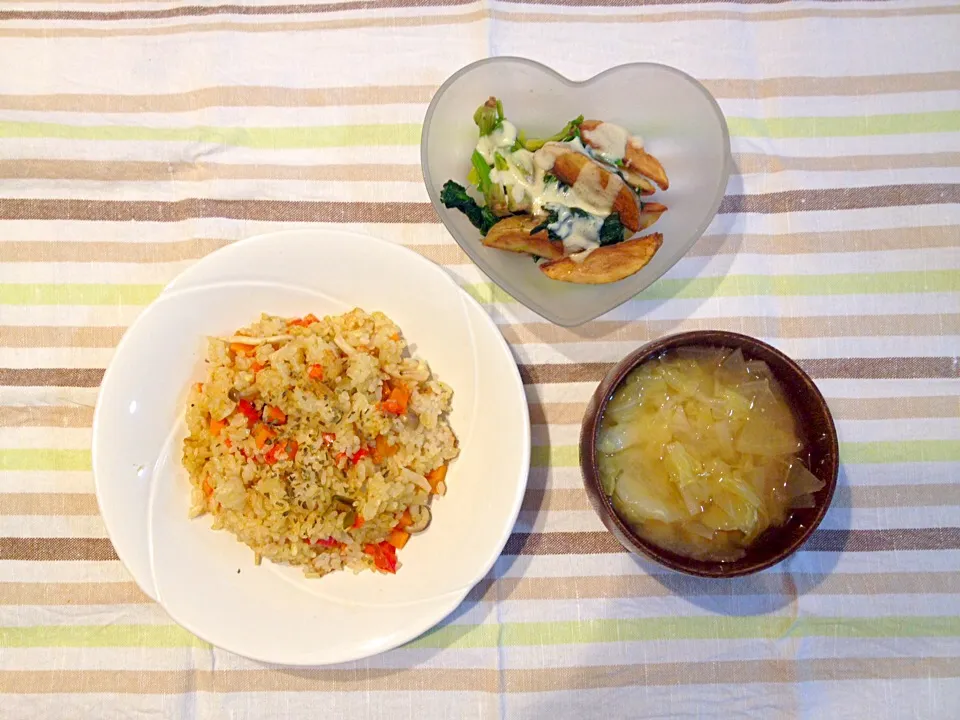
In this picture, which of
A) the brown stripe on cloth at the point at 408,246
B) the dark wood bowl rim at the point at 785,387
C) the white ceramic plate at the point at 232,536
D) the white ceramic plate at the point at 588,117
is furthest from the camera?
the brown stripe on cloth at the point at 408,246

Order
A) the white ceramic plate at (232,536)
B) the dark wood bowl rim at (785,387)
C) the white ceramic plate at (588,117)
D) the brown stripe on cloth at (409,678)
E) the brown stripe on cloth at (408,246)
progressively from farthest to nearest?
the brown stripe on cloth at (408,246) → the brown stripe on cloth at (409,678) → the white ceramic plate at (588,117) → the white ceramic plate at (232,536) → the dark wood bowl rim at (785,387)

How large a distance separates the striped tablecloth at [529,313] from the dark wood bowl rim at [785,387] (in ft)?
1.15

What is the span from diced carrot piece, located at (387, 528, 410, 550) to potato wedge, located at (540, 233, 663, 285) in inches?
31.7

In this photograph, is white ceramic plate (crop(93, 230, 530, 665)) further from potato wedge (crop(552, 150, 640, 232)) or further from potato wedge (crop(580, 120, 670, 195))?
potato wedge (crop(580, 120, 670, 195))

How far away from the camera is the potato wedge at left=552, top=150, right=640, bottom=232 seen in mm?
1756

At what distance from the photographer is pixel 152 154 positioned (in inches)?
84.2

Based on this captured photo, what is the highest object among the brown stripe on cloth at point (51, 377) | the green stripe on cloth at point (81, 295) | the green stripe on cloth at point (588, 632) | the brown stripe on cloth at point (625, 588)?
the green stripe on cloth at point (81, 295)

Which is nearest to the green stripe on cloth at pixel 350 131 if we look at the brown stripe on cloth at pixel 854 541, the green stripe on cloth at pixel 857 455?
the green stripe on cloth at pixel 857 455

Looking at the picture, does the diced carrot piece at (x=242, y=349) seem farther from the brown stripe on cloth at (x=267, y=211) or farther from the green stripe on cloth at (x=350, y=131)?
the green stripe on cloth at (x=350, y=131)

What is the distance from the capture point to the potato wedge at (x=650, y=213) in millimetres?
1864

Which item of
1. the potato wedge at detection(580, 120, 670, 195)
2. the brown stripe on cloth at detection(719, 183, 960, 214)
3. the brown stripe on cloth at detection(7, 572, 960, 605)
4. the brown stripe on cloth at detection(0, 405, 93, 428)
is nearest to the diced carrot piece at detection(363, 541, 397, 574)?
the brown stripe on cloth at detection(7, 572, 960, 605)

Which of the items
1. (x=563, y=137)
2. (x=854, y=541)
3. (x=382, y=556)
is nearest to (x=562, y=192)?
(x=563, y=137)

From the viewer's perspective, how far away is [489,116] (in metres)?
1.81

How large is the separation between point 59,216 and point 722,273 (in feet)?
6.78
